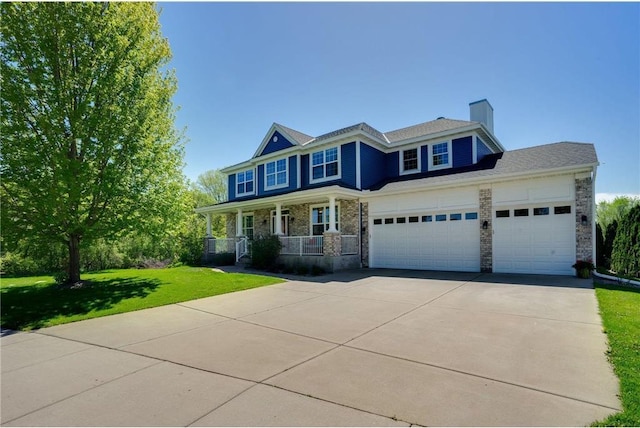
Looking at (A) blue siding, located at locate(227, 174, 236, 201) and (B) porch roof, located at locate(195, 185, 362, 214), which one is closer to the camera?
(B) porch roof, located at locate(195, 185, 362, 214)

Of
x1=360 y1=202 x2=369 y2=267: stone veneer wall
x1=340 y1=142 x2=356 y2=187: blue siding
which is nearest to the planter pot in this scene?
x1=360 y1=202 x2=369 y2=267: stone veneer wall

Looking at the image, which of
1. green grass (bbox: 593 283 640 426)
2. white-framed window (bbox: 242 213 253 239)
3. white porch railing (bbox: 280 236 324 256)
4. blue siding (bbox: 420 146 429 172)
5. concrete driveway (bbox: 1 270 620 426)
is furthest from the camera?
white-framed window (bbox: 242 213 253 239)

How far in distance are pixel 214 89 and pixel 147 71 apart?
419cm

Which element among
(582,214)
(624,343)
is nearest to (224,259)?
(582,214)

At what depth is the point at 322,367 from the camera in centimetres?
404

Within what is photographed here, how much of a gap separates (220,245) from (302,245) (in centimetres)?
721

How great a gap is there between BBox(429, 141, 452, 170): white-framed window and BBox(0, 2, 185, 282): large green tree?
40.3 feet

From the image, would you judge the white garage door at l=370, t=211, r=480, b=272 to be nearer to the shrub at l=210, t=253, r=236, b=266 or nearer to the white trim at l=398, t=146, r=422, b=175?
the white trim at l=398, t=146, r=422, b=175

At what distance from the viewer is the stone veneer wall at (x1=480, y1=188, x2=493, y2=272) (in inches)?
492

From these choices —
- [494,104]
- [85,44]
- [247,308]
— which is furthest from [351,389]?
[494,104]

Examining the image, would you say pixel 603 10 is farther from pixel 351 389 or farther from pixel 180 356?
pixel 180 356

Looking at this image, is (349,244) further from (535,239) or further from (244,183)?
(244,183)

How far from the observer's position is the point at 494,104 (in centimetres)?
1872

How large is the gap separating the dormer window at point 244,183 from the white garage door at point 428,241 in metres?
10.5
